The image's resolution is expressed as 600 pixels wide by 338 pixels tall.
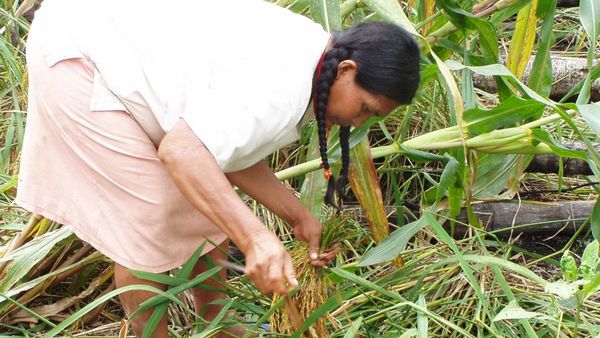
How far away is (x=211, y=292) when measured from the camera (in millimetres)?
2080

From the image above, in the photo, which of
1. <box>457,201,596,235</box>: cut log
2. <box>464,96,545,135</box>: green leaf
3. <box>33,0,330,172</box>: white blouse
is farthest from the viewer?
<box>457,201,596,235</box>: cut log

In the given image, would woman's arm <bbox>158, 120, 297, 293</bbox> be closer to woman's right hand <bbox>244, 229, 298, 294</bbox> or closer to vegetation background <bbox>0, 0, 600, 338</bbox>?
woman's right hand <bbox>244, 229, 298, 294</bbox>

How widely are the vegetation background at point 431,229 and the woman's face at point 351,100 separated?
21 cm

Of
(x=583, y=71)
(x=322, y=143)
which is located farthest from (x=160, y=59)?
(x=583, y=71)

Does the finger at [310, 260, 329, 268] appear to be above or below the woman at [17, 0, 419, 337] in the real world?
below

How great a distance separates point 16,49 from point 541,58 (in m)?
1.75

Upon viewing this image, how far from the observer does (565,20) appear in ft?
11.6

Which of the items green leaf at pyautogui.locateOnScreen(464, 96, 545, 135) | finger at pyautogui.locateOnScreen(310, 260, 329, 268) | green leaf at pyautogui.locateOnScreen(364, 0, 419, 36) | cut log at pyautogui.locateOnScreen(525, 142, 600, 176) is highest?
green leaf at pyautogui.locateOnScreen(364, 0, 419, 36)

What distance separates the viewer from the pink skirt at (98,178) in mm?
1709

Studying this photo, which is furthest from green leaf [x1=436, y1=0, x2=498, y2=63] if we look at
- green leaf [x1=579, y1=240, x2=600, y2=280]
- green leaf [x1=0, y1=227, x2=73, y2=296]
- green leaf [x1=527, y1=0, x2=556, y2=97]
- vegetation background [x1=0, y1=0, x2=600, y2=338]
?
green leaf [x1=0, y1=227, x2=73, y2=296]

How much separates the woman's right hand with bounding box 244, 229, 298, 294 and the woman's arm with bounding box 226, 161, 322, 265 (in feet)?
1.44

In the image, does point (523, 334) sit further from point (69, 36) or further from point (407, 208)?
point (69, 36)

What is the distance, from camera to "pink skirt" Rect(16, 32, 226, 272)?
1709mm

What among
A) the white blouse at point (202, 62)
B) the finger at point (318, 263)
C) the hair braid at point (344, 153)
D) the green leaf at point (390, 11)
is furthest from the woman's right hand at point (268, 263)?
the green leaf at point (390, 11)
